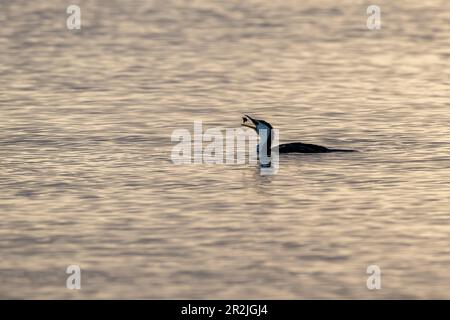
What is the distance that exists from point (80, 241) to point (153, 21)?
81.8 feet

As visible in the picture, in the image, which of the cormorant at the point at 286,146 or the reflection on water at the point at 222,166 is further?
the cormorant at the point at 286,146

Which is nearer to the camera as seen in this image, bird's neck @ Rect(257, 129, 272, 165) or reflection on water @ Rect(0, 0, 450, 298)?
reflection on water @ Rect(0, 0, 450, 298)

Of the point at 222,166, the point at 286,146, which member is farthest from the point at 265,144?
the point at 222,166

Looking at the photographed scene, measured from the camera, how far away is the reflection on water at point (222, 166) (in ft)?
52.4

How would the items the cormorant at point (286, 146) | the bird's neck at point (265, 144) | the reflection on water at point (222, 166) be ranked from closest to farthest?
the reflection on water at point (222, 166) < the cormorant at point (286, 146) < the bird's neck at point (265, 144)

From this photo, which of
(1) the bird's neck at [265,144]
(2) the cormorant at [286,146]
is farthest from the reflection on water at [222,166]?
(1) the bird's neck at [265,144]

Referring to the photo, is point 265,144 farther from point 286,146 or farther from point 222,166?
point 222,166

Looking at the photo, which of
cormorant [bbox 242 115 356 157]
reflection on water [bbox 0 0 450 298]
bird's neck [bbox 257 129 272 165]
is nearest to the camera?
reflection on water [bbox 0 0 450 298]

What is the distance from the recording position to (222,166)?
2202 cm

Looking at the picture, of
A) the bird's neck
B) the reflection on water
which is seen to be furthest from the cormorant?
the reflection on water

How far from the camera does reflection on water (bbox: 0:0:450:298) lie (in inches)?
629

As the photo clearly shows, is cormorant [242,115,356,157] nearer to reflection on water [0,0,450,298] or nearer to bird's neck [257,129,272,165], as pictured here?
bird's neck [257,129,272,165]

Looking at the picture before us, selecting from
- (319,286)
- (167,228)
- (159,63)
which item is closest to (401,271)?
(319,286)

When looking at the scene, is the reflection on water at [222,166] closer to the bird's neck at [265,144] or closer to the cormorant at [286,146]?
the cormorant at [286,146]
